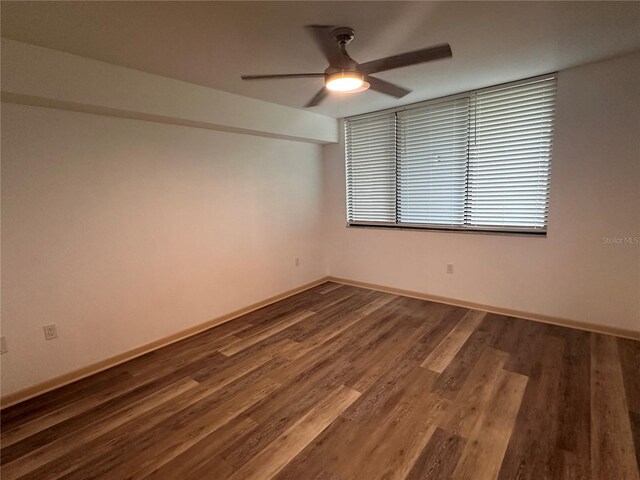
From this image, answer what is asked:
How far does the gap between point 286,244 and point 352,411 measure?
249 cm

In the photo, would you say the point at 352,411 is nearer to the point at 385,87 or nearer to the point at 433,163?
the point at 385,87

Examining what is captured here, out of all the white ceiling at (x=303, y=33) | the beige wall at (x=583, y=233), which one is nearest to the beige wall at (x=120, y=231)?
the white ceiling at (x=303, y=33)

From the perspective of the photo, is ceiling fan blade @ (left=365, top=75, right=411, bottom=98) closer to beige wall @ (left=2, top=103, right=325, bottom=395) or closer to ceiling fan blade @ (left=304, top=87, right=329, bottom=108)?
ceiling fan blade @ (left=304, top=87, right=329, bottom=108)

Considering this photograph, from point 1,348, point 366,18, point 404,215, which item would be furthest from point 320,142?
point 1,348

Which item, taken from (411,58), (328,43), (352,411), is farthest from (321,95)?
(352,411)

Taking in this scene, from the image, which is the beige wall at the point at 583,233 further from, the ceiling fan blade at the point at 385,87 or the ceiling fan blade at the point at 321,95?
the ceiling fan blade at the point at 321,95

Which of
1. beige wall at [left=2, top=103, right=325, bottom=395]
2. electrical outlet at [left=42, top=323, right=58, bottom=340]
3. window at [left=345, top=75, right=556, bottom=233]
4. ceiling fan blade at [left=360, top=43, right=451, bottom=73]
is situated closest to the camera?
ceiling fan blade at [left=360, top=43, right=451, bottom=73]

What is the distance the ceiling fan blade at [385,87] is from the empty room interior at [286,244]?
0.03 metres

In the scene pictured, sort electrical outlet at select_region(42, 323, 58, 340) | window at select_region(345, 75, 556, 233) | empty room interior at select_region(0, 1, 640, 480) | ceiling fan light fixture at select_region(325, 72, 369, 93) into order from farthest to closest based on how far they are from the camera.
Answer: window at select_region(345, 75, 556, 233)
electrical outlet at select_region(42, 323, 58, 340)
ceiling fan light fixture at select_region(325, 72, 369, 93)
empty room interior at select_region(0, 1, 640, 480)

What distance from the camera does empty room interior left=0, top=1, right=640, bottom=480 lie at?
1.74 meters

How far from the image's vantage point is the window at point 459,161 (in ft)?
9.94

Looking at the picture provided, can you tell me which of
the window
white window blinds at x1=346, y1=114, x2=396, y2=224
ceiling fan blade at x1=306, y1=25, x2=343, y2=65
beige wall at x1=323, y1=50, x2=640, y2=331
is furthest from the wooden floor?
ceiling fan blade at x1=306, y1=25, x2=343, y2=65

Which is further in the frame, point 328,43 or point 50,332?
point 50,332

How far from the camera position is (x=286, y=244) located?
4.16m
